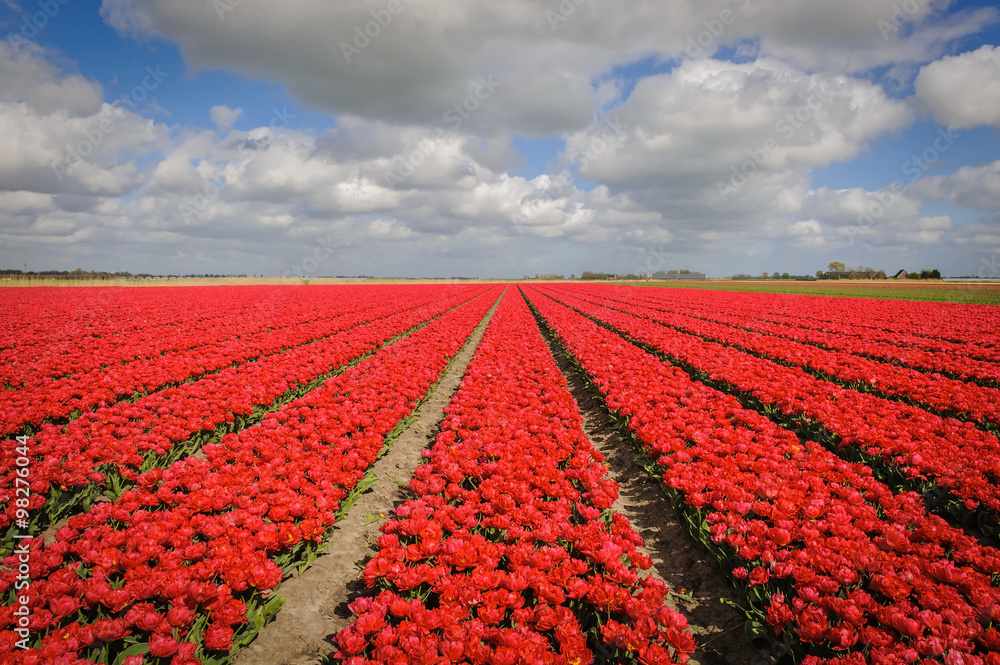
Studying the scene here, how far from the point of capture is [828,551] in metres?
3.03

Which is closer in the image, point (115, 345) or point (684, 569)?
point (684, 569)

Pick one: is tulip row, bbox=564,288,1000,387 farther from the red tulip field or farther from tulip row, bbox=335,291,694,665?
tulip row, bbox=335,291,694,665

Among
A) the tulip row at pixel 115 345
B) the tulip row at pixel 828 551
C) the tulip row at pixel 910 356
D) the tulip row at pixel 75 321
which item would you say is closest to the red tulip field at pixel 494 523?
the tulip row at pixel 828 551

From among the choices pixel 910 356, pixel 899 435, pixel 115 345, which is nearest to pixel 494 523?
pixel 899 435

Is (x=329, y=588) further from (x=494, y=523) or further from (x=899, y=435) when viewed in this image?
(x=899, y=435)

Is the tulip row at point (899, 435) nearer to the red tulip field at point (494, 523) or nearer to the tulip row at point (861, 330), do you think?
the red tulip field at point (494, 523)

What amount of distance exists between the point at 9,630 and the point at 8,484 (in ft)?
8.67

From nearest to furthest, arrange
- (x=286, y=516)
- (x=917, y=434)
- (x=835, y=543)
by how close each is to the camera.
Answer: (x=835, y=543), (x=286, y=516), (x=917, y=434)

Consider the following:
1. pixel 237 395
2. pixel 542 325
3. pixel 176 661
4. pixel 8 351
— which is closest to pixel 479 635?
pixel 176 661

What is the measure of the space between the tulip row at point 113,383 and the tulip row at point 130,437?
66 centimetres

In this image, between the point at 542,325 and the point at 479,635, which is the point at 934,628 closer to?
the point at 479,635

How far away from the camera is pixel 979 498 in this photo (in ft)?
12.8

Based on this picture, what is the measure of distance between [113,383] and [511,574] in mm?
7840

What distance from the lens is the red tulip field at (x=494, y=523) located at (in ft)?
8.19
